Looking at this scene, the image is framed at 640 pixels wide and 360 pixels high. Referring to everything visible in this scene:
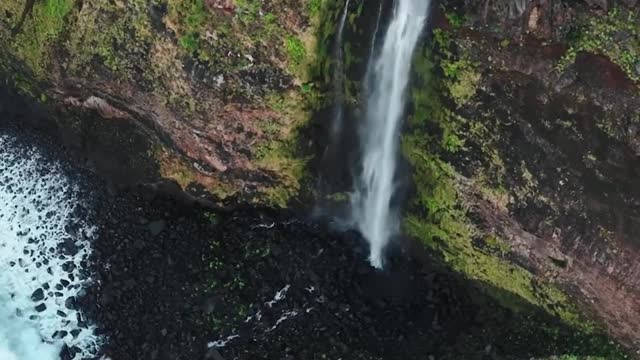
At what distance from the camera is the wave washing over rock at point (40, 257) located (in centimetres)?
1362

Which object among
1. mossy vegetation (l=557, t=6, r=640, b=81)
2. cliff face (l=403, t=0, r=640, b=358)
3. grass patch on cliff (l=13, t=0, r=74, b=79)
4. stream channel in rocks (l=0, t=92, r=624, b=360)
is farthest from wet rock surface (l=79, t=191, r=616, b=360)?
mossy vegetation (l=557, t=6, r=640, b=81)

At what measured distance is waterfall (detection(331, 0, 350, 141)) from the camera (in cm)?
1159

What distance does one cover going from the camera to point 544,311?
41.9 ft

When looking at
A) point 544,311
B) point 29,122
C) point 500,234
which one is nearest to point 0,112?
point 29,122

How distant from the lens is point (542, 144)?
1096 cm

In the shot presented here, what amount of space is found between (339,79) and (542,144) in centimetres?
358

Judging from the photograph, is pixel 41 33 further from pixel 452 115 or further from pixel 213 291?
pixel 452 115

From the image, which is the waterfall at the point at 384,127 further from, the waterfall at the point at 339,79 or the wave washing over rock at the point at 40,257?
the wave washing over rock at the point at 40,257

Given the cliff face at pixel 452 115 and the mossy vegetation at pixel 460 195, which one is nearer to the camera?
the cliff face at pixel 452 115

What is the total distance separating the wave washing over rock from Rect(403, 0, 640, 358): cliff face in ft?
23.1

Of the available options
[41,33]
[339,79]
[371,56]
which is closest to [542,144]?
[371,56]

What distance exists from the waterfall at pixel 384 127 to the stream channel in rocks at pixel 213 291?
0.44 metres

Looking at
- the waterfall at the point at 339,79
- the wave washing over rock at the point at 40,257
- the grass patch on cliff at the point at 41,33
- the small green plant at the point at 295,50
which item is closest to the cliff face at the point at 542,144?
the waterfall at the point at 339,79

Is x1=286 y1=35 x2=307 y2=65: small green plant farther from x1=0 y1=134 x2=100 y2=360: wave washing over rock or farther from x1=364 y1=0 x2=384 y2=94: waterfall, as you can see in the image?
x1=0 y1=134 x2=100 y2=360: wave washing over rock
